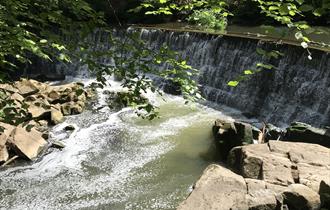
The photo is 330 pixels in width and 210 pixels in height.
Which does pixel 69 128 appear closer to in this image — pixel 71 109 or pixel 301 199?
pixel 71 109

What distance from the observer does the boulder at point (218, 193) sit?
4.99 m

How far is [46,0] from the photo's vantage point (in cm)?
314

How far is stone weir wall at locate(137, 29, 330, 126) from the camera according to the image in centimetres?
1095

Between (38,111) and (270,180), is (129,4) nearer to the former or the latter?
(38,111)

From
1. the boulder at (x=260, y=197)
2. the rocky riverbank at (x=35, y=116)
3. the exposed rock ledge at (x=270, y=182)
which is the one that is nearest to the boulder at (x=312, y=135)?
the exposed rock ledge at (x=270, y=182)

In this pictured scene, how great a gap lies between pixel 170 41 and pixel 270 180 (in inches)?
424

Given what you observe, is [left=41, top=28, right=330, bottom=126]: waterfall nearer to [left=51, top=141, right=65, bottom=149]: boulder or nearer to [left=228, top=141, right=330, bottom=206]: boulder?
[left=51, top=141, right=65, bottom=149]: boulder

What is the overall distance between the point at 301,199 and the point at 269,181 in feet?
2.31

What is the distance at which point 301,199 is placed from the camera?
16.2ft

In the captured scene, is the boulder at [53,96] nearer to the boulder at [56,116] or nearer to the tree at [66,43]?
the boulder at [56,116]

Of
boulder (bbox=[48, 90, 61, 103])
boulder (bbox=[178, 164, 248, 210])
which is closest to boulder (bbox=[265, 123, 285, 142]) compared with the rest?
boulder (bbox=[178, 164, 248, 210])

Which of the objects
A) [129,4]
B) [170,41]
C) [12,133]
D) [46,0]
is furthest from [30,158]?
[129,4]

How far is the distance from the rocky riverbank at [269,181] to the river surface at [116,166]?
4.75ft

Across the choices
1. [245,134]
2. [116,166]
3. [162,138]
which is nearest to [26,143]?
[116,166]
